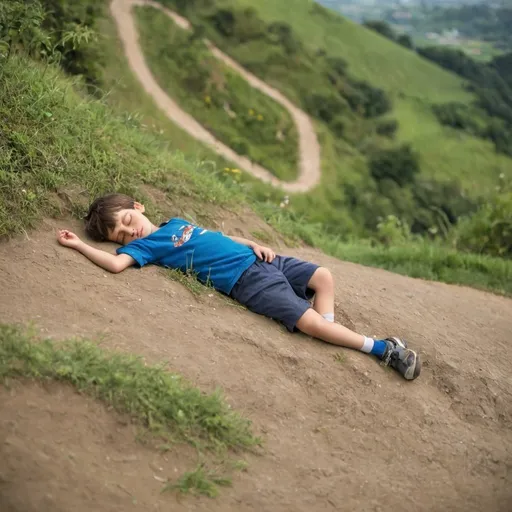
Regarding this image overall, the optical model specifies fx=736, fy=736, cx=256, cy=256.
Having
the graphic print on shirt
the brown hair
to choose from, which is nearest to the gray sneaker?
the graphic print on shirt

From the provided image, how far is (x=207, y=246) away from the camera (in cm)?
476

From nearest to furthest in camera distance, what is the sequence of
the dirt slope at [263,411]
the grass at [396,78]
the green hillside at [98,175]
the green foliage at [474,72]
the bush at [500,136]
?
1. the dirt slope at [263,411]
2. the green hillside at [98,175]
3. the grass at [396,78]
4. the bush at [500,136]
5. the green foliage at [474,72]

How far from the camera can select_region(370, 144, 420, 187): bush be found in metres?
26.7

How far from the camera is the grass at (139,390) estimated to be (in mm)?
3463

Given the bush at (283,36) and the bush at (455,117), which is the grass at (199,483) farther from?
the bush at (455,117)

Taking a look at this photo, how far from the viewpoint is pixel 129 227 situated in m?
4.82

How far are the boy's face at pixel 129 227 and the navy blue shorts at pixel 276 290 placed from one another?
0.73m

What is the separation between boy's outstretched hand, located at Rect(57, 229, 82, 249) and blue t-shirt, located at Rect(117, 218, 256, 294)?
27 cm

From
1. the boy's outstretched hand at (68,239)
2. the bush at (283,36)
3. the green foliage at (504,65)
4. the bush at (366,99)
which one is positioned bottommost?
the bush at (366,99)

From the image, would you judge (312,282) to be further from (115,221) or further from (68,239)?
(68,239)

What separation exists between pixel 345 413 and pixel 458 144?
31.9 meters

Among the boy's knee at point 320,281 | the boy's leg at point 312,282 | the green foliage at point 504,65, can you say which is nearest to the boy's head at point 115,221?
the boy's leg at point 312,282

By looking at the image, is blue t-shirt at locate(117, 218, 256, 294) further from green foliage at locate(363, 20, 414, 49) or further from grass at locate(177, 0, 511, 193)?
green foliage at locate(363, 20, 414, 49)

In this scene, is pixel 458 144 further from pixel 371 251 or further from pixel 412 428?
pixel 412 428
